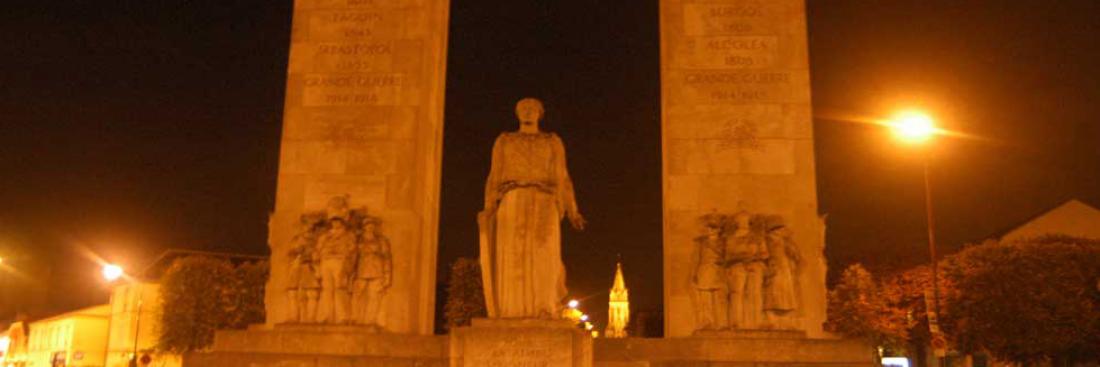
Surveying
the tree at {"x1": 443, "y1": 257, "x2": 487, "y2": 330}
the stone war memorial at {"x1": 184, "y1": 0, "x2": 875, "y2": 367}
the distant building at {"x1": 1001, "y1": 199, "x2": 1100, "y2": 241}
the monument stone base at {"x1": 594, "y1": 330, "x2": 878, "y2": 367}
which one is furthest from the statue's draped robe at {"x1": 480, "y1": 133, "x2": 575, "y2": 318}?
the distant building at {"x1": 1001, "y1": 199, "x2": 1100, "y2": 241}

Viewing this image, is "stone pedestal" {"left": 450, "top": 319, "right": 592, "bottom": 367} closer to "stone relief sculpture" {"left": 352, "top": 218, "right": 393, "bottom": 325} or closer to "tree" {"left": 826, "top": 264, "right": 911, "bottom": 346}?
"stone relief sculpture" {"left": 352, "top": 218, "right": 393, "bottom": 325}

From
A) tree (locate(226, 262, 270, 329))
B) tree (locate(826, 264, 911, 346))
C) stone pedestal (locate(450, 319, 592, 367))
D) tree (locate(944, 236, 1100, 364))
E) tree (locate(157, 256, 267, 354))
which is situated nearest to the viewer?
stone pedestal (locate(450, 319, 592, 367))

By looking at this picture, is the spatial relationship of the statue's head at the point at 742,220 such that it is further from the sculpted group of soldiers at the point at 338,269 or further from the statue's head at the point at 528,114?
the sculpted group of soldiers at the point at 338,269

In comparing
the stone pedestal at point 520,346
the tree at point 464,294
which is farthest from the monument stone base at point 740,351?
the tree at point 464,294

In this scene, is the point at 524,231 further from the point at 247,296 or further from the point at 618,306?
the point at 618,306

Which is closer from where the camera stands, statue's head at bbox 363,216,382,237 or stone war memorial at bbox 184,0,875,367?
stone war memorial at bbox 184,0,875,367

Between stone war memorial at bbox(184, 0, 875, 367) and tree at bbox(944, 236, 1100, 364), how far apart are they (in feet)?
52.3

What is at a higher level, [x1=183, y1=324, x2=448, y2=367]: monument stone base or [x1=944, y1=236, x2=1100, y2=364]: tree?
[x1=944, y1=236, x2=1100, y2=364]: tree

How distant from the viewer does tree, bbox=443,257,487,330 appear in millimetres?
38031

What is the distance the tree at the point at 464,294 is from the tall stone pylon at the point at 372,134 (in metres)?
21.0

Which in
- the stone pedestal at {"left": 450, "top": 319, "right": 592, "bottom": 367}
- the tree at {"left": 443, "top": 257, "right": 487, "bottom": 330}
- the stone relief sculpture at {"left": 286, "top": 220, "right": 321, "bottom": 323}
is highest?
the tree at {"left": 443, "top": 257, "right": 487, "bottom": 330}

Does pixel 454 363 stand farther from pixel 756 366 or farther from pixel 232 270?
pixel 232 270

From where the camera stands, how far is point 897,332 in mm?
32906

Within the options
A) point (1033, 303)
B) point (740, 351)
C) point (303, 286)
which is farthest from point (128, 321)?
point (740, 351)
